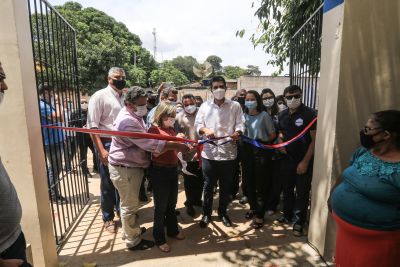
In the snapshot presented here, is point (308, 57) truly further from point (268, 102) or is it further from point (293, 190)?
point (293, 190)

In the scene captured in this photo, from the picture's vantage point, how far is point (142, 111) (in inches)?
126

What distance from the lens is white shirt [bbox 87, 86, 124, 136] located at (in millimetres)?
3754

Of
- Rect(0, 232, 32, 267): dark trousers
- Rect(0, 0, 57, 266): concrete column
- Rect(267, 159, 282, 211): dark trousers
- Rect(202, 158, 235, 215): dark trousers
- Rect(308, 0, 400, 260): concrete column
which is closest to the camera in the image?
Rect(0, 232, 32, 267): dark trousers

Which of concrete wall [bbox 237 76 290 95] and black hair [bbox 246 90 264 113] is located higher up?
concrete wall [bbox 237 76 290 95]

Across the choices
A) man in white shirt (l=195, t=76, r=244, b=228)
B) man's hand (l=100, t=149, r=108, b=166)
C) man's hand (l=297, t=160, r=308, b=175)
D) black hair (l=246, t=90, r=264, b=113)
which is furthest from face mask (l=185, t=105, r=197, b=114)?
man's hand (l=297, t=160, r=308, b=175)

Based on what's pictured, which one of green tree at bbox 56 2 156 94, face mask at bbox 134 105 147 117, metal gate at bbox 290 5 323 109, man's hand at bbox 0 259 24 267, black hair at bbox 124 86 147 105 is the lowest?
man's hand at bbox 0 259 24 267

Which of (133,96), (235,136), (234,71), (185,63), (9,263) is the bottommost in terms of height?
(9,263)

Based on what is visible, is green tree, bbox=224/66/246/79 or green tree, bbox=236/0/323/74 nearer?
green tree, bbox=236/0/323/74

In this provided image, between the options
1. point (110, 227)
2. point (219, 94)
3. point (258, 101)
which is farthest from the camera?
point (258, 101)

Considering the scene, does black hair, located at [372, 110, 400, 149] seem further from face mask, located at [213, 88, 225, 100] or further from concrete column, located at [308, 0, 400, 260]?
face mask, located at [213, 88, 225, 100]

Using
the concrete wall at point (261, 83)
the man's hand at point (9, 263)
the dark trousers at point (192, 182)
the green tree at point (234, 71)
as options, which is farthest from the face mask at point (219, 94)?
the green tree at point (234, 71)

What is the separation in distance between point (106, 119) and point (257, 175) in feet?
7.50

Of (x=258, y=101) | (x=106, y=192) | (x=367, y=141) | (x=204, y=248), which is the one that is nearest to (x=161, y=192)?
(x=204, y=248)

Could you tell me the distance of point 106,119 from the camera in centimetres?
386
